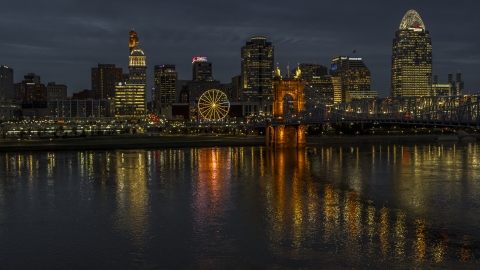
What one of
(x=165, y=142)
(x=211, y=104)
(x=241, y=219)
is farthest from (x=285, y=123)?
(x=241, y=219)

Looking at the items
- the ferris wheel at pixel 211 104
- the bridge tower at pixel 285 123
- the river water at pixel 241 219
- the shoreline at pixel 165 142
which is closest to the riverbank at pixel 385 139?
the shoreline at pixel 165 142

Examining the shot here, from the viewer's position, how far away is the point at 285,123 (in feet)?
242

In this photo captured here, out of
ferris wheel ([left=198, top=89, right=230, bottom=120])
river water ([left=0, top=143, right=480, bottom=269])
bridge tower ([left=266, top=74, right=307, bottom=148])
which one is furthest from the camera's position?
ferris wheel ([left=198, top=89, right=230, bottom=120])

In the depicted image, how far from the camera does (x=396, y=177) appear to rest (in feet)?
118

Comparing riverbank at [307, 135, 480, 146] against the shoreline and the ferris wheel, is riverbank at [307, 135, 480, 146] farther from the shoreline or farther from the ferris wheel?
the ferris wheel

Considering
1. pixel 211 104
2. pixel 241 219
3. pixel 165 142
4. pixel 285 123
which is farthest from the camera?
pixel 211 104

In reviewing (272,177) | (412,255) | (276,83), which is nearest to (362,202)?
(412,255)

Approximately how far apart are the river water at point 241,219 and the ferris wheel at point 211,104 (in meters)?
67.6

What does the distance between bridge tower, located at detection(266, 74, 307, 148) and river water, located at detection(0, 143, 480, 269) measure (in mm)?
33690

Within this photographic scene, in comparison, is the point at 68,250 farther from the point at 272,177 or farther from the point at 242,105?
the point at 242,105

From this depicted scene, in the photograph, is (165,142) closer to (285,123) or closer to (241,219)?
(285,123)

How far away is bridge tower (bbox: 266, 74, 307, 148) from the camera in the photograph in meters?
74.2

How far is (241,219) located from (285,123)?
5192 cm

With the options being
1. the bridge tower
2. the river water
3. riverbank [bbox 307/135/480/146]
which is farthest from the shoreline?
the river water
